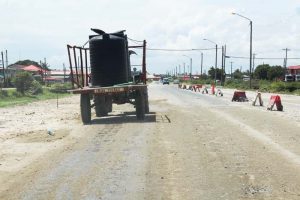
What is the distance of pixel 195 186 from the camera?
7770mm

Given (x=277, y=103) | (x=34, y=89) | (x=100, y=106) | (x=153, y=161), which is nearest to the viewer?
(x=153, y=161)

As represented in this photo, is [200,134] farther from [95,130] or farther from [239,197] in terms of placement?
[239,197]

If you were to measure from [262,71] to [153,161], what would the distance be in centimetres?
12801

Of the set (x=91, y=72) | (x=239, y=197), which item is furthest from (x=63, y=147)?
(x=91, y=72)

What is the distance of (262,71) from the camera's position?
134250mm

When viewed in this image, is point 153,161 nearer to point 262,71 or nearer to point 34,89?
point 34,89

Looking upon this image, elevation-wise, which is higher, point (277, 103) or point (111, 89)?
point (111, 89)

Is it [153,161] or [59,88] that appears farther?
[59,88]

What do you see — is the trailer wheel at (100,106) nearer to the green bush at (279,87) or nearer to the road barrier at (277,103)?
the road barrier at (277,103)

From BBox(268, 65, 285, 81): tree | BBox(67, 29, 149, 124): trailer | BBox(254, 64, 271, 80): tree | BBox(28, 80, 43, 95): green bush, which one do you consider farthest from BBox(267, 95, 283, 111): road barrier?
BBox(254, 64, 271, 80): tree

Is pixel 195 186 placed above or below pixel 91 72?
below

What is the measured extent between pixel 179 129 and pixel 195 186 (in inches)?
310

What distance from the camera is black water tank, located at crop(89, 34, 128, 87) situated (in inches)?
787

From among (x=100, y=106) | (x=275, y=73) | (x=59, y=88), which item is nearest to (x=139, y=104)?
(x=100, y=106)
